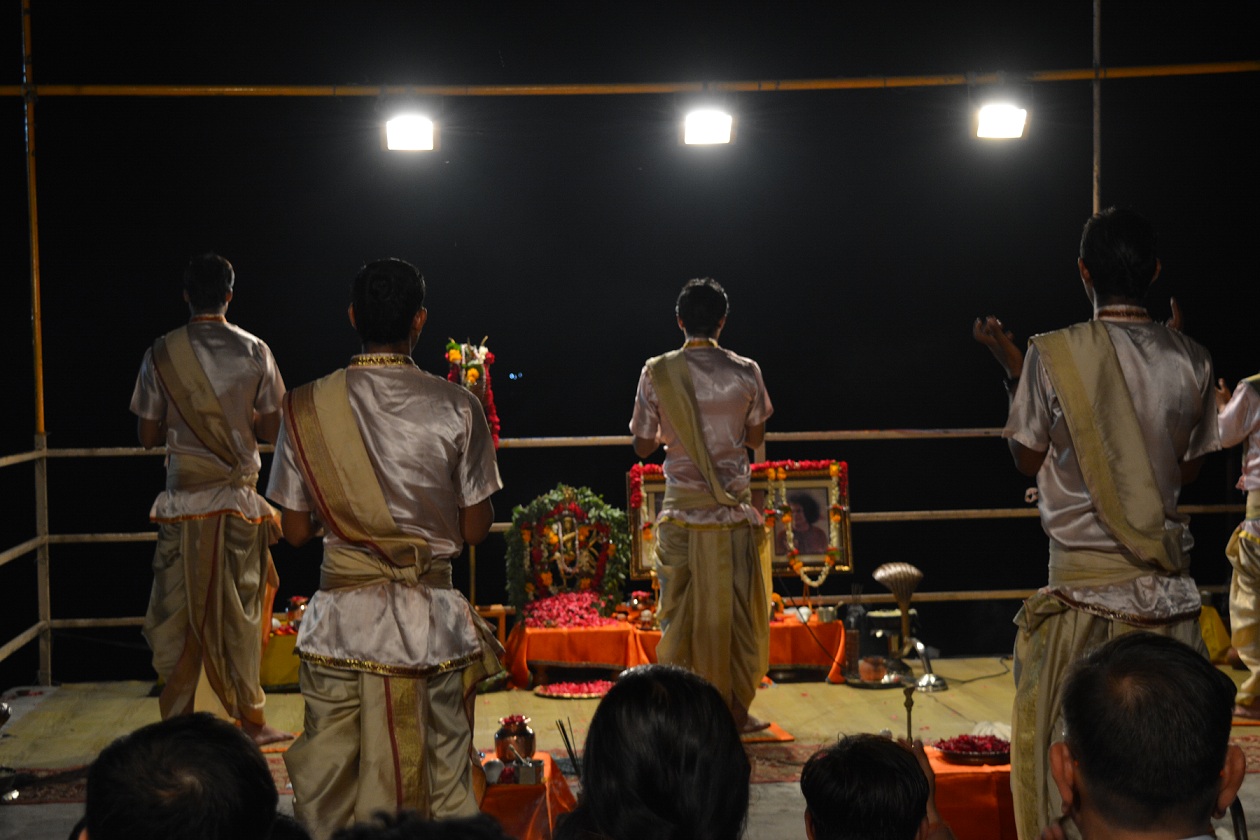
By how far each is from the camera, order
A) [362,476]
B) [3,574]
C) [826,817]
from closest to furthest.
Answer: [826,817], [362,476], [3,574]

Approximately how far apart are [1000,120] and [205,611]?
4.70 metres

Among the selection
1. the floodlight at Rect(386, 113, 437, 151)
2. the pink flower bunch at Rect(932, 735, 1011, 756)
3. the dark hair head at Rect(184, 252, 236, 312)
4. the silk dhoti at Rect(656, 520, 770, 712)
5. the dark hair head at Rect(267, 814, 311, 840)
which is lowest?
the pink flower bunch at Rect(932, 735, 1011, 756)

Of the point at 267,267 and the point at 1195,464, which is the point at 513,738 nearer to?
the point at 1195,464

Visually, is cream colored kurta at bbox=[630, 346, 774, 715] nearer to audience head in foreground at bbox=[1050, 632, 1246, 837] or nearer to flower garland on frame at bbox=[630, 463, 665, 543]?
flower garland on frame at bbox=[630, 463, 665, 543]

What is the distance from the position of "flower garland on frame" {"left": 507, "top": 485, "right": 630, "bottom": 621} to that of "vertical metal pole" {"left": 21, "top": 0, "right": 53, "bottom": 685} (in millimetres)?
2355

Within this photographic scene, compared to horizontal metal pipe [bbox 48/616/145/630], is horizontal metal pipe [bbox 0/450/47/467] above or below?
above

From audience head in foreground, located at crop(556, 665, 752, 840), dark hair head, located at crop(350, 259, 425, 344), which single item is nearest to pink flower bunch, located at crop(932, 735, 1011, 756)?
dark hair head, located at crop(350, 259, 425, 344)

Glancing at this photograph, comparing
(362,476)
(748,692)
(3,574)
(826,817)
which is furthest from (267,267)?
(826,817)

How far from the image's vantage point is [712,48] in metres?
8.19

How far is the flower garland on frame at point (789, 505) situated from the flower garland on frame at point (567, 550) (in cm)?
79

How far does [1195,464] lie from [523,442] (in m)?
4.15

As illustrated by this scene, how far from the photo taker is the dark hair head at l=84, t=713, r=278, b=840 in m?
1.61

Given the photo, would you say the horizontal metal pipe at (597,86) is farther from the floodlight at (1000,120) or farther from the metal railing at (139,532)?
the metal railing at (139,532)

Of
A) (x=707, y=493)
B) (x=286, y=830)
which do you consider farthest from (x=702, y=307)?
(x=286, y=830)
